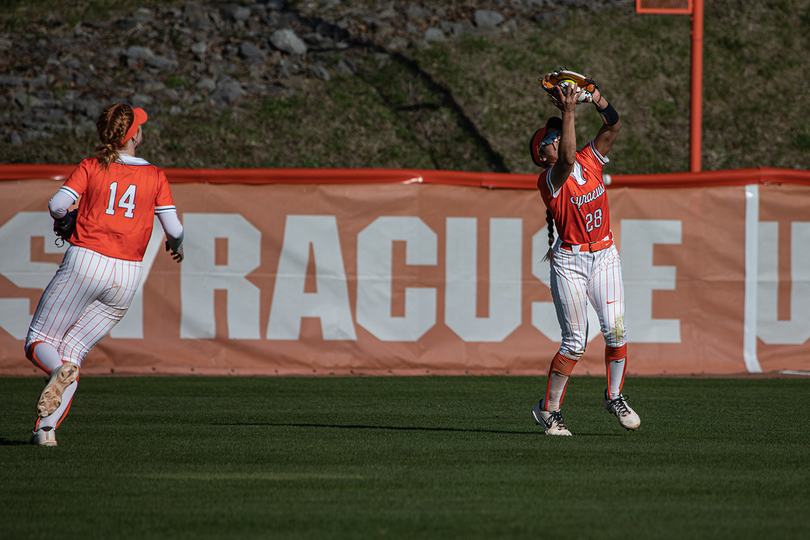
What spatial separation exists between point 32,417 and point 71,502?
121 inches

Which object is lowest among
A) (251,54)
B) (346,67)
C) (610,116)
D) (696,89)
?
(610,116)

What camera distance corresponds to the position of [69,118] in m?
16.3

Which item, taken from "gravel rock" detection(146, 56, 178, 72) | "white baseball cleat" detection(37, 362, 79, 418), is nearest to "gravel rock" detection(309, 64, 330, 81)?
"gravel rock" detection(146, 56, 178, 72)

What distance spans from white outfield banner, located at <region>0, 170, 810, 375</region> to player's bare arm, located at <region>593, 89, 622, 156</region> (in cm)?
383

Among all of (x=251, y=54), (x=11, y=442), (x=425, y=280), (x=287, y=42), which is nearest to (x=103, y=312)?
(x=11, y=442)

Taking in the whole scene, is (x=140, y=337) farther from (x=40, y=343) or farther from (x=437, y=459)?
(x=437, y=459)

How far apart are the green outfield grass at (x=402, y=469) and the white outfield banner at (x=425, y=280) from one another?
158 centimetres

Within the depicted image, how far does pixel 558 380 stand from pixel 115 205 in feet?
9.79

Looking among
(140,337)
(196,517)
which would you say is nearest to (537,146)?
(196,517)

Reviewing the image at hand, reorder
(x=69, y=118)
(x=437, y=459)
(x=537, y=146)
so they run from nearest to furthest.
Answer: (x=437, y=459), (x=537, y=146), (x=69, y=118)

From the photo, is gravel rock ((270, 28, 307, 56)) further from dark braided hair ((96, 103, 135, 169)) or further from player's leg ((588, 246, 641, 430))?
player's leg ((588, 246, 641, 430))

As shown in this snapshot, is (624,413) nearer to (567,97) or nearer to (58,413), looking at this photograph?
(567,97)

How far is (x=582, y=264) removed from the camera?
565 centimetres

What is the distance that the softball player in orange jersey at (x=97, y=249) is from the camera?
5.04 meters
